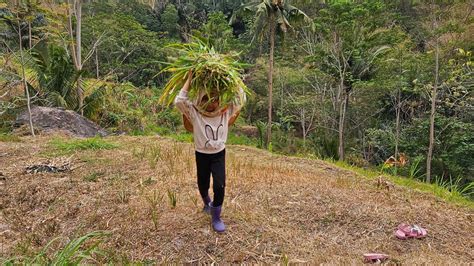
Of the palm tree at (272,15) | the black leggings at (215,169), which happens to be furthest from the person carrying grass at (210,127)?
the palm tree at (272,15)

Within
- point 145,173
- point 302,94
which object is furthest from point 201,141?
point 302,94

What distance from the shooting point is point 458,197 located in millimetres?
6340

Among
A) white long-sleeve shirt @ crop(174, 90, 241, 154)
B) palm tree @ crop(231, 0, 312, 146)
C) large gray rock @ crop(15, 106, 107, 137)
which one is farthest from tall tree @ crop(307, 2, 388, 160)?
white long-sleeve shirt @ crop(174, 90, 241, 154)

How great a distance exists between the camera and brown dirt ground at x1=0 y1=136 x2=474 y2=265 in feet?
10.8

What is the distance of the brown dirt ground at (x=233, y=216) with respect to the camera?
129 inches

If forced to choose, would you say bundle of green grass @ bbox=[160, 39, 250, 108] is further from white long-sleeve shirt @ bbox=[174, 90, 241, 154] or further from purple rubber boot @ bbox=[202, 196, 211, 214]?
purple rubber boot @ bbox=[202, 196, 211, 214]

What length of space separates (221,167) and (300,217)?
118 centimetres

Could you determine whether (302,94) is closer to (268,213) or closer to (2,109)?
(2,109)

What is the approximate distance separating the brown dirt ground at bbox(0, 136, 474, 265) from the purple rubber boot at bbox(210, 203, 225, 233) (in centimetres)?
6

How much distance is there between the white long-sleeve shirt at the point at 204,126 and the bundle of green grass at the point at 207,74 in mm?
77

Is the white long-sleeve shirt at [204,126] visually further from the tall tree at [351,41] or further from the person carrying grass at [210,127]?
the tall tree at [351,41]

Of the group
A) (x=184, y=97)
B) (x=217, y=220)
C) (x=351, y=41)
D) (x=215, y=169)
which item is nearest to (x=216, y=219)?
(x=217, y=220)

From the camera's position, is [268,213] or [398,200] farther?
[398,200]

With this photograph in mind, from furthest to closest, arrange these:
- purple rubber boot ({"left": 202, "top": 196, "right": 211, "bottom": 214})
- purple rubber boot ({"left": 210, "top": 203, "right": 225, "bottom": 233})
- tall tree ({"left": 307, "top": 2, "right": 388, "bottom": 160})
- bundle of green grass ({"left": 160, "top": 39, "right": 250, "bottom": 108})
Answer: tall tree ({"left": 307, "top": 2, "right": 388, "bottom": 160}), purple rubber boot ({"left": 202, "top": 196, "right": 211, "bottom": 214}), purple rubber boot ({"left": 210, "top": 203, "right": 225, "bottom": 233}), bundle of green grass ({"left": 160, "top": 39, "right": 250, "bottom": 108})
